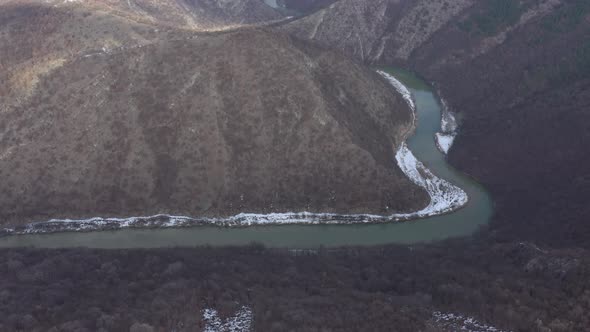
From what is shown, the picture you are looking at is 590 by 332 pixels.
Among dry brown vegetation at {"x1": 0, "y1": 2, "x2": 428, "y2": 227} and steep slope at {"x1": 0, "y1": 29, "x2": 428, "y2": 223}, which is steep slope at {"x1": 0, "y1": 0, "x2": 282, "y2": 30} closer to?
dry brown vegetation at {"x1": 0, "y1": 2, "x2": 428, "y2": 227}

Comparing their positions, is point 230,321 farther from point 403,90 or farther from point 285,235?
point 403,90

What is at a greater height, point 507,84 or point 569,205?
point 507,84

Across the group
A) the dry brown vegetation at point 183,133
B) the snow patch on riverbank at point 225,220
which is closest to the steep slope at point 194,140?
the dry brown vegetation at point 183,133

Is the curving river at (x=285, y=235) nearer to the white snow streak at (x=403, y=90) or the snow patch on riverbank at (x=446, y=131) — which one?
the snow patch on riverbank at (x=446, y=131)

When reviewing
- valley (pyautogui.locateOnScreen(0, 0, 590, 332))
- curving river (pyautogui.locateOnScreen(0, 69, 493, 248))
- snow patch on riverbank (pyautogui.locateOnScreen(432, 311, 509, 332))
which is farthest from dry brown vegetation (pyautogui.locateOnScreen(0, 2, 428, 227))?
snow patch on riverbank (pyautogui.locateOnScreen(432, 311, 509, 332))

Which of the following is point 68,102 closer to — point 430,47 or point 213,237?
point 213,237

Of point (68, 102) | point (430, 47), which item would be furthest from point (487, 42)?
point (68, 102)

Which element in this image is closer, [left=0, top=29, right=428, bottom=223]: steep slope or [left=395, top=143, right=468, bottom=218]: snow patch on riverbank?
[left=395, top=143, right=468, bottom=218]: snow patch on riverbank
